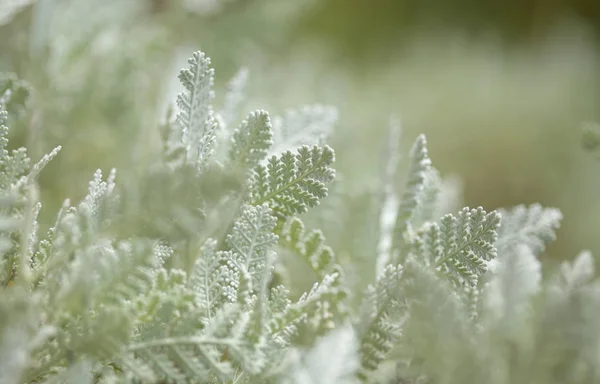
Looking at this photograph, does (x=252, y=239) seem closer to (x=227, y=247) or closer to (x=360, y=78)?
(x=227, y=247)

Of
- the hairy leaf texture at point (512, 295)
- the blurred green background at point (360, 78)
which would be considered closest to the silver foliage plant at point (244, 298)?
the hairy leaf texture at point (512, 295)

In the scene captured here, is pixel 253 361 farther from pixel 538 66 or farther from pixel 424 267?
pixel 538 66

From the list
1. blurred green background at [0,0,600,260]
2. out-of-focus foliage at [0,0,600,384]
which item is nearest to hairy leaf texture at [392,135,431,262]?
out-of-focus foliage at [0,0,600,384]

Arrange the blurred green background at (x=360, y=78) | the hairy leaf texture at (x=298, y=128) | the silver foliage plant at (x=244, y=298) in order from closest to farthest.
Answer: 1. the silver foliage plant at (x=244, y=298)
2. the hairy leaf texture at (x=298, y=128)
3. the blurred green background at (x=360, y=78)

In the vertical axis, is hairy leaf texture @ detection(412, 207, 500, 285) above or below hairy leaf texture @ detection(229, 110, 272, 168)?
below

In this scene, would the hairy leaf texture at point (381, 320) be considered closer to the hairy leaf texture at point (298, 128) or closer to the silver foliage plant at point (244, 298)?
the silver foliage plant at point (244, 298)

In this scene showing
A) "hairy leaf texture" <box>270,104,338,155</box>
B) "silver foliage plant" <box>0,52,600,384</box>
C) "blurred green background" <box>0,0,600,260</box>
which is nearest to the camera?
"silver foliage plant" <box>0,52,600,384</box>

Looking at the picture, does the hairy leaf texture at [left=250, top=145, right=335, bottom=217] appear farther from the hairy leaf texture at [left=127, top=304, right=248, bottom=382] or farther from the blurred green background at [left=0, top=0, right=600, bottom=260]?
the blurred green background at [left=0, top=0, right=600, bottom=260]
